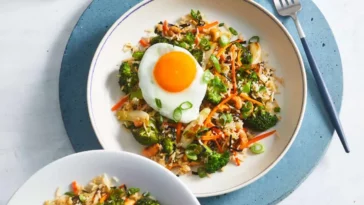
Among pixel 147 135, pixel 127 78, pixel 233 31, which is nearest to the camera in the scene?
pixel 147 135

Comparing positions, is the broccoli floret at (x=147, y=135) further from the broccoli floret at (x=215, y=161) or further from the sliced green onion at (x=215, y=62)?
the sliced green onion at (x=215, y=62)

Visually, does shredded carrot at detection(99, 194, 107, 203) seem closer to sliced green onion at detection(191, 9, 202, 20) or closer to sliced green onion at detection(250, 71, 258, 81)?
sliced green onion at detection(250, 71, 258, 81)

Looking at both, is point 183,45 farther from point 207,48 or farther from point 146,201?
point 146,201

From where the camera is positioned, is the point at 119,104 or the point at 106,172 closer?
the point at 106,172

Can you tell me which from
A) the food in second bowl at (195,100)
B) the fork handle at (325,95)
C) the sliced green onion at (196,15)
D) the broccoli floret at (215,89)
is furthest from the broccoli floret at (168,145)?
the fork handle at (325,95)

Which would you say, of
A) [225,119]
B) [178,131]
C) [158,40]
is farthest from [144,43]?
[225,119]
